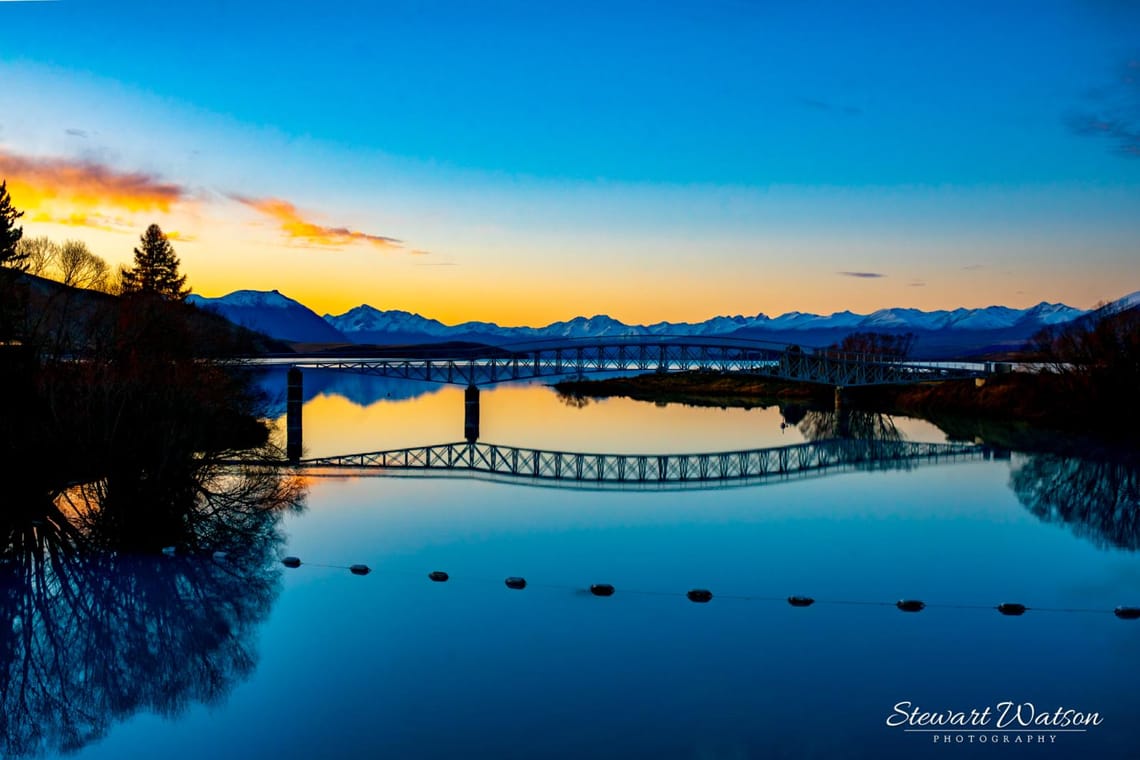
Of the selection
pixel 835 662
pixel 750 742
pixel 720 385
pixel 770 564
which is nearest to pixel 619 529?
pixel 770 564

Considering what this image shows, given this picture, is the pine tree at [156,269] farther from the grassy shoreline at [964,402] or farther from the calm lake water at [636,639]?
the grassy shoreline at [964,402]

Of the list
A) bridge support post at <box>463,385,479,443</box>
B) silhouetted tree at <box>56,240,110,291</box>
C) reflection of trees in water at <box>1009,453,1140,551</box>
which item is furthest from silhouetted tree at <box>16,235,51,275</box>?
reflection of trees in water at <box>1009,453,1140,551</box>

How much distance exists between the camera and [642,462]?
44125 millimetres

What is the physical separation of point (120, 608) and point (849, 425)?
5851cm

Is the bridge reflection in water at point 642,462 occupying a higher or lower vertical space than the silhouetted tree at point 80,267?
lower

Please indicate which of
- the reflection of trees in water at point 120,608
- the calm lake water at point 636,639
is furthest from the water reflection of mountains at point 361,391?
the calm lake water at point 636,639

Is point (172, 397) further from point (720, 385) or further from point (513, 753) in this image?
point (720, 385)

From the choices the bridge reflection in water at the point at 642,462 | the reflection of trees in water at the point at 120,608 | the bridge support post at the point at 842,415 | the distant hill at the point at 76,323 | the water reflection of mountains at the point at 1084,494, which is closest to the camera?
the reflection of trees in water at the point at 120,608

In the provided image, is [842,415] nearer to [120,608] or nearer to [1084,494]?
[1084,494]

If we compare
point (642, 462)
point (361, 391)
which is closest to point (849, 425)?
point (642, 462)

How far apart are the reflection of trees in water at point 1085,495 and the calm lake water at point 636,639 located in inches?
9.9

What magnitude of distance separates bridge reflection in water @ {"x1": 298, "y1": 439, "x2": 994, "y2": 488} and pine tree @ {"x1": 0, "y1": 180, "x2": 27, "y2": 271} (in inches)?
796

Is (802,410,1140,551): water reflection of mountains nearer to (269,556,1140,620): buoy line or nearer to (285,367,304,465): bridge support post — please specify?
(269,556,1140,620): buoy line

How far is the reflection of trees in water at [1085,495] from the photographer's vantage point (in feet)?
94.1
